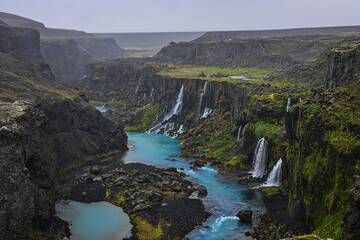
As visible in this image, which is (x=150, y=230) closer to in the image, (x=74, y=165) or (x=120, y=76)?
(x=74, y=165)

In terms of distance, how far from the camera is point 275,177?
56.8m

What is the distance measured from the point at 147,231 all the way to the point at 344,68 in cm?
3301

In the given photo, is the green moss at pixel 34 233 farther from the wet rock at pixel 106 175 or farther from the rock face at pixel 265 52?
the rock face at pixel 265 52

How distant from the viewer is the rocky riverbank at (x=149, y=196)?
45.2 m

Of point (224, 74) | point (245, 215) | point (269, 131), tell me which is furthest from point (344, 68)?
point (224, 74)

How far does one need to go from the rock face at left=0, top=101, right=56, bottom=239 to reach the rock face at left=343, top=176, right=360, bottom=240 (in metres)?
27.8

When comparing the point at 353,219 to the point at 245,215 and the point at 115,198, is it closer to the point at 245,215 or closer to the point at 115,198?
the point at 245,215

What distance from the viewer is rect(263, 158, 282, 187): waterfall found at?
56.1 m

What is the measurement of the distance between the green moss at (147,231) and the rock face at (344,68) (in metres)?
29.8

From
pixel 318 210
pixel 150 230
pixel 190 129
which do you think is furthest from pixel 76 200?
pixel 190 129

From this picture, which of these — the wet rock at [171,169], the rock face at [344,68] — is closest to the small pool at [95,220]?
the wet rock at [171,169]

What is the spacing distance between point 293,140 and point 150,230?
21.8m

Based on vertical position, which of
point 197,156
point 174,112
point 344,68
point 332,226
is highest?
point 344,68

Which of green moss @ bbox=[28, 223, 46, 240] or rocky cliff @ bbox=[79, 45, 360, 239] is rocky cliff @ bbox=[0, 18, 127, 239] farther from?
rocky cliff @ bbox=[79, 45, 360, 239]
